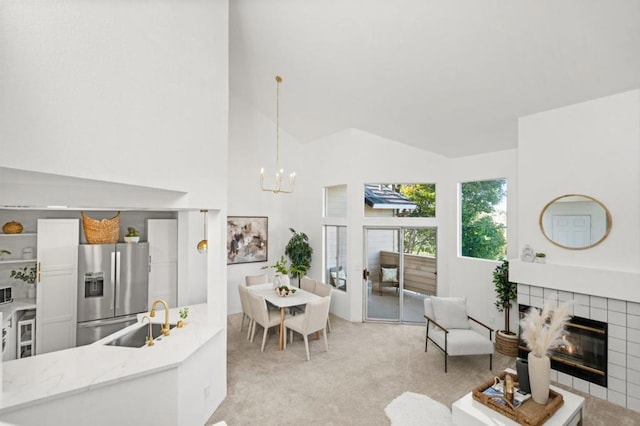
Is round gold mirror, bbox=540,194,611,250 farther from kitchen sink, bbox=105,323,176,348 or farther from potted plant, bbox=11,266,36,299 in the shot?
potted plant, bbox=11,266,36,299

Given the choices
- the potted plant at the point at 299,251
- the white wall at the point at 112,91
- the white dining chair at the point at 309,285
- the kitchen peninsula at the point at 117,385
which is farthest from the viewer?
the potted plant at the point at 299,251

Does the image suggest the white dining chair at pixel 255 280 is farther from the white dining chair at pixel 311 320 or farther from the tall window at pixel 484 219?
the tall window at pixel 484 219

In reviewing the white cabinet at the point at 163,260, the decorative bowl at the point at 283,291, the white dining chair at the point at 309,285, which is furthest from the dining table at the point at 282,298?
the white cabinet at the point at 163,260

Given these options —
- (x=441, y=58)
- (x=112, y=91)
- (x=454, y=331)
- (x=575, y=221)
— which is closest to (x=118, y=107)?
(x=112, y=91)

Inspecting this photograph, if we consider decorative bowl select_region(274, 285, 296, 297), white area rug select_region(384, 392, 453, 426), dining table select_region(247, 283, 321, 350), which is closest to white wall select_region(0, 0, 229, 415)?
dining table select_region(247, 283, 321, 350)

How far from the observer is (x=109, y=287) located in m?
4.40

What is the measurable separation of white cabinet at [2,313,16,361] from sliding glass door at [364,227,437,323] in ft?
17.4

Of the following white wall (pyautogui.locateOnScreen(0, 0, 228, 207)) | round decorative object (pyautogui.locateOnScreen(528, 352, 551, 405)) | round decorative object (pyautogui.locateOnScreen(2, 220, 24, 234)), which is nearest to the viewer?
white wall (pyautogui.locateOnScreen(0, 0, 228, 207))

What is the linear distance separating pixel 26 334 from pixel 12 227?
1.46 m

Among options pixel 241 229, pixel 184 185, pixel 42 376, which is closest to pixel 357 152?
pixel 241 229

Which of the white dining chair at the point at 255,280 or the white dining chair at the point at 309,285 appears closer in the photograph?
the white dining chair at the point at 309,285

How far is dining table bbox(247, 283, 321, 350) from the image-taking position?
459cm

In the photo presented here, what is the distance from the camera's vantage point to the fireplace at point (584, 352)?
340 centimetres

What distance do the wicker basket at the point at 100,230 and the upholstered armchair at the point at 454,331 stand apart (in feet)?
16.1
